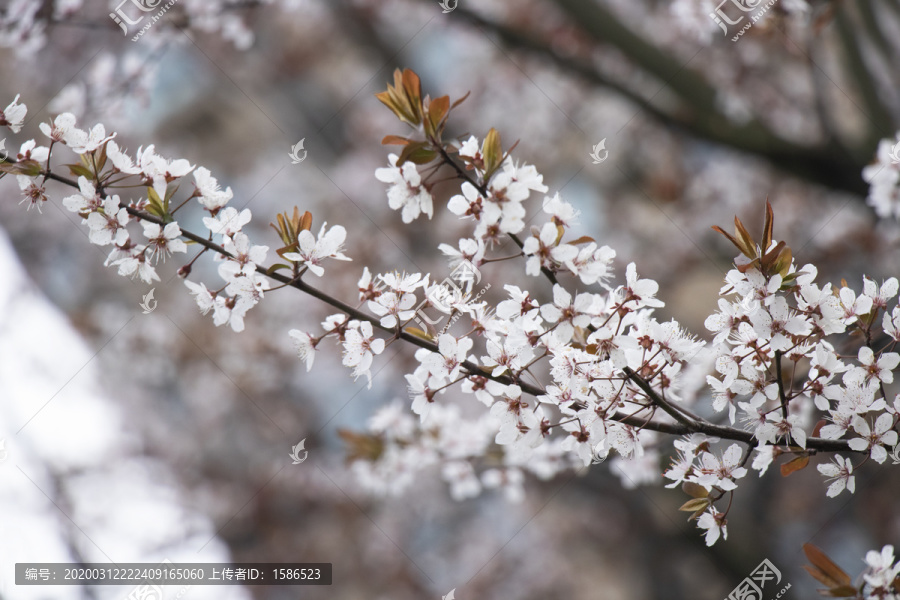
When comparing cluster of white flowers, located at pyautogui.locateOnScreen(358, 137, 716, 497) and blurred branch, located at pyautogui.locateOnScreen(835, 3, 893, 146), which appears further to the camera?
blurred branch, located at pyautogui.locateOnScreen(835, 3, 893, 146)

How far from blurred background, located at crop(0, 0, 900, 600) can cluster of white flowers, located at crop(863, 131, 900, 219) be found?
0.96 m

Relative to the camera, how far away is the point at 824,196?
11.6 feet

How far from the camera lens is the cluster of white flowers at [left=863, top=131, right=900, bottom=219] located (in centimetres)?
145

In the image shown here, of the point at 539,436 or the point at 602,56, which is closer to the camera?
the point at 539,436

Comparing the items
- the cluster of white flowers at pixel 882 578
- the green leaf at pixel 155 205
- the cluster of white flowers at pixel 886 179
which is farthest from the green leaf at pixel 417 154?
the cluster of white flowers at pixel 886 179

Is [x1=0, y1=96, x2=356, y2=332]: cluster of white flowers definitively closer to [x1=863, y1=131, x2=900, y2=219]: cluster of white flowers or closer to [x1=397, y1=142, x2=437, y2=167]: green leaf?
[x1=397, y1=142, x2=437, y2=167]: green leaf

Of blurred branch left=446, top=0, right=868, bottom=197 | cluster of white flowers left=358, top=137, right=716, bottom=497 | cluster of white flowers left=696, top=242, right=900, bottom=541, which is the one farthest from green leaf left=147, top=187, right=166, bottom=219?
blurred branch left=446, top=0, right=868, bottom=197

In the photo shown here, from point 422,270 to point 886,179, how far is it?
120 inches

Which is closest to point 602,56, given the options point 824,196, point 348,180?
point 824,196

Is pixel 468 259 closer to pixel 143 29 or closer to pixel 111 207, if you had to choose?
pixel 111 207

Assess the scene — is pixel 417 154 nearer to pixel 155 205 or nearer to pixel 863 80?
pixel 155 205

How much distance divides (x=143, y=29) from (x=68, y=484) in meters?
3.72

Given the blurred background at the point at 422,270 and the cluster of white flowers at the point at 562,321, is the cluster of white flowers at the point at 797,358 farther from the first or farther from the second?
the blurred background at the point at 422,270

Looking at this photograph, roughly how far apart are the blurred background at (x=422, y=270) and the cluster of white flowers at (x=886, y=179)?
964 millimetres
